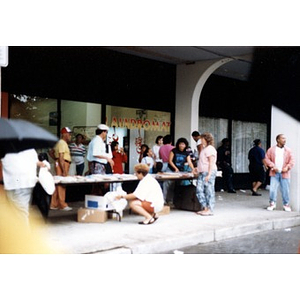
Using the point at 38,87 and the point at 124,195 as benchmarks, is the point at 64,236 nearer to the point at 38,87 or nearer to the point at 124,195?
the point at 124,195

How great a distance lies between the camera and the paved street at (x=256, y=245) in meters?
6.15

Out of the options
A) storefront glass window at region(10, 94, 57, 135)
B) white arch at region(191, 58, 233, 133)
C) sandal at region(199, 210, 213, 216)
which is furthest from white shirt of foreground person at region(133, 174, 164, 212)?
white arch at region(191, 58, 233, 133)

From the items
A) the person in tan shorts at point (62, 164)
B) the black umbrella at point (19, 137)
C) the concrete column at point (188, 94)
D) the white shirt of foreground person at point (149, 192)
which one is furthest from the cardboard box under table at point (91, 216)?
the concrete column at point (188, 94)

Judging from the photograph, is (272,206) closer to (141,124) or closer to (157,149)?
(157,149)

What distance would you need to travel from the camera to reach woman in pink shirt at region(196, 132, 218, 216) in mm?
8328

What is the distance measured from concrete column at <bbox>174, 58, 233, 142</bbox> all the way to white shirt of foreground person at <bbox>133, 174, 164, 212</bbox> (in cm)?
387

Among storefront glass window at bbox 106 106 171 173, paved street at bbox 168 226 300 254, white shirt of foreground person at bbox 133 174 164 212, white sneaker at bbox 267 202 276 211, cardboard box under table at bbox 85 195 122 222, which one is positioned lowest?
paved street at bbox 168 226 300 254

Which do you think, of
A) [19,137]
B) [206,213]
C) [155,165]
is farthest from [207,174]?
[19,137]

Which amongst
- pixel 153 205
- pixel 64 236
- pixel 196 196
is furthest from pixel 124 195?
pixel 196 196

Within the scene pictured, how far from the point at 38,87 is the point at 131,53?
2156mm

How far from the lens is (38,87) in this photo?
878cm

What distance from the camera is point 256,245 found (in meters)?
6.59

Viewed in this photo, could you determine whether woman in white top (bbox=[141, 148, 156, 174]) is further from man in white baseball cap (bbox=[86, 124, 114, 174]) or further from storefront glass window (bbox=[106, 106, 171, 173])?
man in white baseball cap (bbox=[86, 124, 114, 174])
